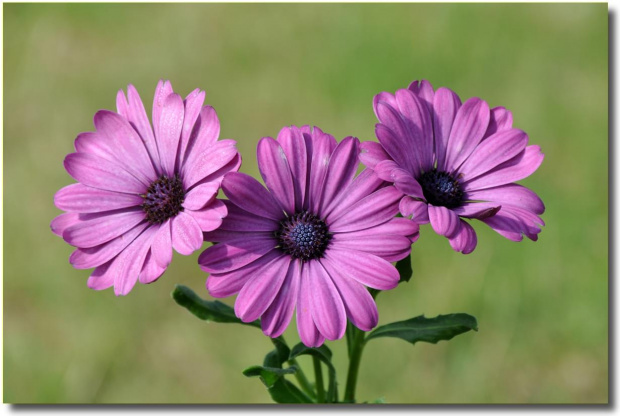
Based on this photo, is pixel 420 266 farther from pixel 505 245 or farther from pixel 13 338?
pixel 13 338

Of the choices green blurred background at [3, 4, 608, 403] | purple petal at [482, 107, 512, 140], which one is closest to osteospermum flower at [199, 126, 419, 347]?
purple petal at [482, 107, 512, 140]

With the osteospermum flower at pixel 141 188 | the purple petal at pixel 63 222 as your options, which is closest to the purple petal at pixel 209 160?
the osteospermum flower at pixel 141 188

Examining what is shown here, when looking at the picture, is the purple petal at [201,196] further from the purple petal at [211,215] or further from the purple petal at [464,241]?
the purple petal at [464,241]

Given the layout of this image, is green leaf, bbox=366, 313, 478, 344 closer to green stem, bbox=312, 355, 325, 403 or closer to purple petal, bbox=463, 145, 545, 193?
green stem, bbox=312, 355, 325, 403

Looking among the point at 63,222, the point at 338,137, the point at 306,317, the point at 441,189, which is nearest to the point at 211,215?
the point at 306,317

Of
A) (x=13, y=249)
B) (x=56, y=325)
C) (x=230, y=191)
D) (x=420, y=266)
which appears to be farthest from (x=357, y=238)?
(x=13, y=249)
